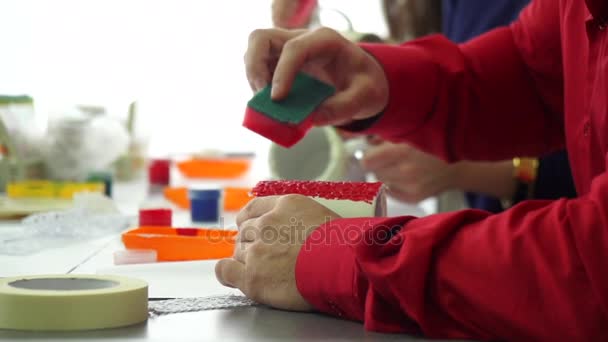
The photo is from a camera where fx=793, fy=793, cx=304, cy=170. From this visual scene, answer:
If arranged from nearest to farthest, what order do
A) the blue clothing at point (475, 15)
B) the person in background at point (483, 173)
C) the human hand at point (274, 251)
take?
the human hand at point (274, 251), the person in background at point (483, 173), the blue clothing at point (475, 15)

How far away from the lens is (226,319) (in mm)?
612

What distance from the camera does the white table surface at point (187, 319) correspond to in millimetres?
561

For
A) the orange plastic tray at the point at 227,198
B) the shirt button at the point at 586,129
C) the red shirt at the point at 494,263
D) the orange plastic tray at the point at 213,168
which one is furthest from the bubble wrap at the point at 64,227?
the orange plastic tray at the point at 213,168

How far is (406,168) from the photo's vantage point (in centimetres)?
154

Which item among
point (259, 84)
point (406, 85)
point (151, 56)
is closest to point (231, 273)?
point (259, 84)

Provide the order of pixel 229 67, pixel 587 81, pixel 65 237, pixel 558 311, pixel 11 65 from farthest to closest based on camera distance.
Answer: pixel 229 67 < pixel 11 65 < pixel 65 237 < pixel 587 81 < pixel 558 311

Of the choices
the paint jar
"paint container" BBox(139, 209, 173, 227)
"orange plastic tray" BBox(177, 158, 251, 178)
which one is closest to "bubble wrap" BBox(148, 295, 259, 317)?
"paint container" BBox(139, 209, 173, 227)

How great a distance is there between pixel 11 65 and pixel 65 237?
5.67ft

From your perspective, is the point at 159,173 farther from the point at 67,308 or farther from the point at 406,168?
the point at 67,308

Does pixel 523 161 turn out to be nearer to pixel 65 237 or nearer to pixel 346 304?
pixel 65 237

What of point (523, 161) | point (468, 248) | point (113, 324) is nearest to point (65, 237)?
point (113, 324)

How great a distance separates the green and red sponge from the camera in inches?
31.0

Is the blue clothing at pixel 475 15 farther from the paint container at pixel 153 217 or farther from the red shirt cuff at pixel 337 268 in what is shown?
the red shirt cuff at pixel 337 268

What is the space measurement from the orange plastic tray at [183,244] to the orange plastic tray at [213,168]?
123 centimetres
